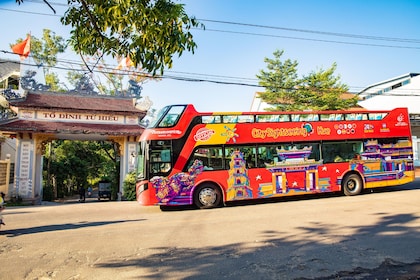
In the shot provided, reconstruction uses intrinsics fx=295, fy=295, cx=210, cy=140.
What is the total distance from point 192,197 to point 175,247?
496cm

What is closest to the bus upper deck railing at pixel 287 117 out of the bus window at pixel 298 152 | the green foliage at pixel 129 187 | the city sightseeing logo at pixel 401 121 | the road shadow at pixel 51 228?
the city sightseeing logo at pixel 401 121

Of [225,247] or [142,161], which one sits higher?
[142,161]

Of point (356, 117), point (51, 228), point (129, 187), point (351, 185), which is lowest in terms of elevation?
point (51, 228)

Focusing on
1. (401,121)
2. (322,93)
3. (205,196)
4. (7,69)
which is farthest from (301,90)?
(7,69)

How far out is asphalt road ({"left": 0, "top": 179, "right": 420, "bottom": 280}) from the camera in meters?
4.31

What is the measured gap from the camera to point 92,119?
1888cm

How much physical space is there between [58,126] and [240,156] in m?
12.0

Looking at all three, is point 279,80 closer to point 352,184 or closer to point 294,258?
point 352,184

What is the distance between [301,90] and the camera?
2527 cm

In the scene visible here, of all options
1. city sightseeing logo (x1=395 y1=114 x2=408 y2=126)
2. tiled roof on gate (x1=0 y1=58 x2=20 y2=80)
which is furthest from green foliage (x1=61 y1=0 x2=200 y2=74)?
tiled roof on gate (x1=0 y1=58 x2=20 y2=80)

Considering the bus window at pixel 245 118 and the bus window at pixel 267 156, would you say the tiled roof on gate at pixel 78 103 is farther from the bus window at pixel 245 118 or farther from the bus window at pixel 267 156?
the bus window at pixel 267 156

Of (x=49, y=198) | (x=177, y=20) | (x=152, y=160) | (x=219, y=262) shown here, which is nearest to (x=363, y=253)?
(x=219, y=262)

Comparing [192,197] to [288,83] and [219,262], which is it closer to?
[219,262]

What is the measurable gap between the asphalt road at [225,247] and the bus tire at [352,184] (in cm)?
365
